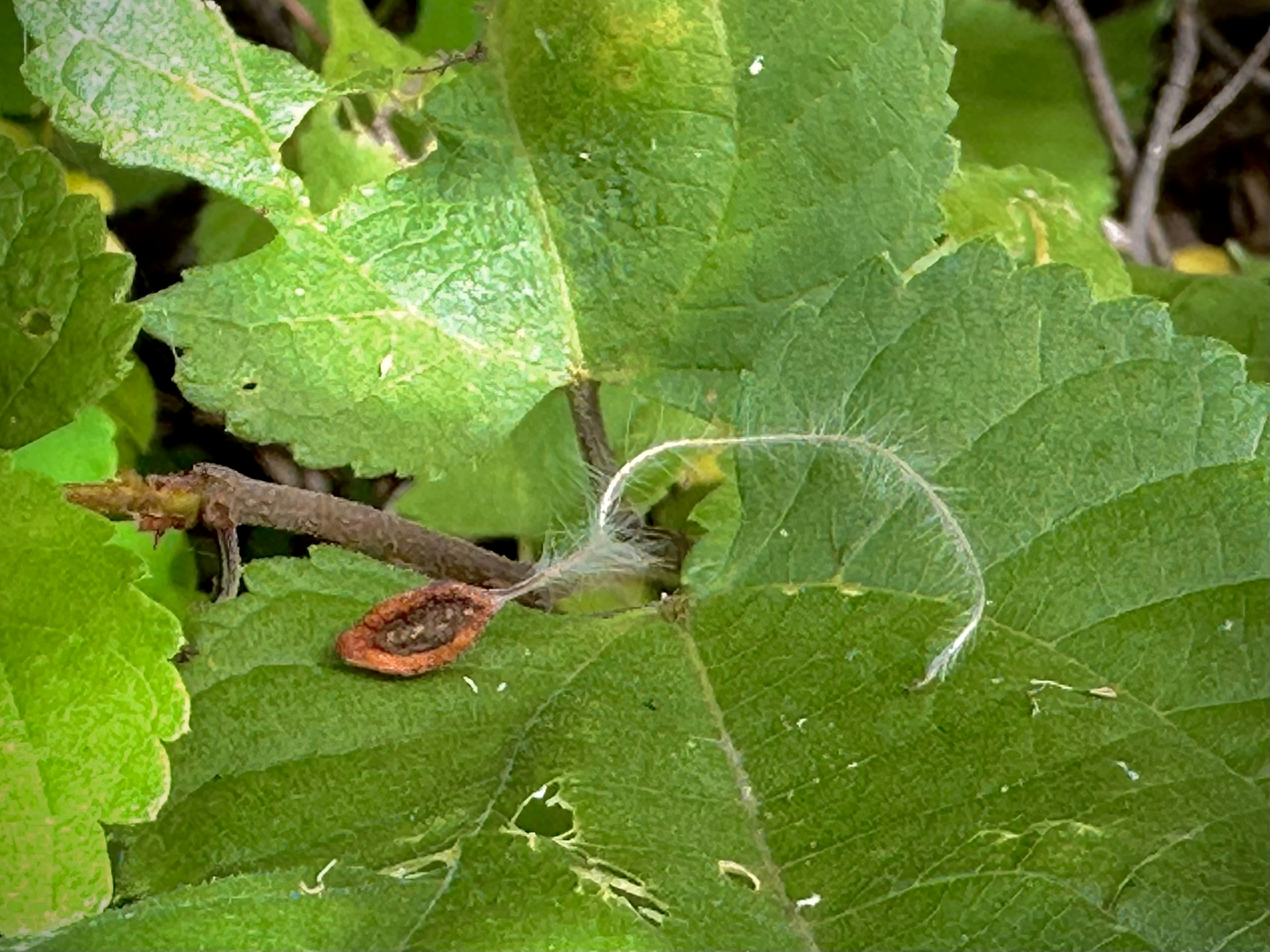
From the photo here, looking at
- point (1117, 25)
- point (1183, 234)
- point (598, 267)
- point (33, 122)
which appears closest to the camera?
point (598, 267)

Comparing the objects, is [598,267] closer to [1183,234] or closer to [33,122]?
[33,122]

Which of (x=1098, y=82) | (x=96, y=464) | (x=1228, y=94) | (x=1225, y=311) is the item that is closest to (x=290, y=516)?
(x=96, y=464)

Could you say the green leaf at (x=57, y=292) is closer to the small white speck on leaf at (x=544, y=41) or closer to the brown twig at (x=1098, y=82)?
the small white speck on leaf at (x=544, y=41)

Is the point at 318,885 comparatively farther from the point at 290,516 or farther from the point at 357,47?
the point at 357,47

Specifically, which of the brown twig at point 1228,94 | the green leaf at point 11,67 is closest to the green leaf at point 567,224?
the green leaf at point 11,67

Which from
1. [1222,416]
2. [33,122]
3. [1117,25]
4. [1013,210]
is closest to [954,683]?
[1222,416]
